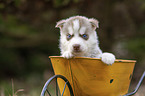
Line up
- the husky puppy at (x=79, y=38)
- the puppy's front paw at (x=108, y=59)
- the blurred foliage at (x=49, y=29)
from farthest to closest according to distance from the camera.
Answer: the blurred foliage at (x=49, y=29) < the husky puppy at (x=79, y=38) < the puppy's front paw at (x=108, y=59)

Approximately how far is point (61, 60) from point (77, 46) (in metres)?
0.22

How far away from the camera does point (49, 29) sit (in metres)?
7.32

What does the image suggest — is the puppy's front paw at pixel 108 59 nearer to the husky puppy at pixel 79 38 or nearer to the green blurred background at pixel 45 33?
the husky puppy at pixel 79 38

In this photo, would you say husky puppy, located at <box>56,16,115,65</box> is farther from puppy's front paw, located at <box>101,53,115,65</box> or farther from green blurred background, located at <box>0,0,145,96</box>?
green blurred background, located at <box>0,0,145,96</box>

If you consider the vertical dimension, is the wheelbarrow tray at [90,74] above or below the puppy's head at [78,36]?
below

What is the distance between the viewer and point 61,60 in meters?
2.10

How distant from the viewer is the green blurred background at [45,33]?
4793 mm

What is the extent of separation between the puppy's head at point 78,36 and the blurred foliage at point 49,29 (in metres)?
1.37

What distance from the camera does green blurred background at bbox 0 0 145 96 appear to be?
479 cm

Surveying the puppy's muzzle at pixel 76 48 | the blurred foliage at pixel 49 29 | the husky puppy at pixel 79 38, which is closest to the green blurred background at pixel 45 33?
the blurred foliage at pixel 49 29

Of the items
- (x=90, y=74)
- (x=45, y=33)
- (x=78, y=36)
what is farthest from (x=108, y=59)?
(x=45, y=33)

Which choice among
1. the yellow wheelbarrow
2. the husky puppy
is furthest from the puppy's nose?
the yellow wheelbarrow

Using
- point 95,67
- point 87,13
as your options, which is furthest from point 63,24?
point 87,13

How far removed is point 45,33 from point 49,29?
0.75 feet
